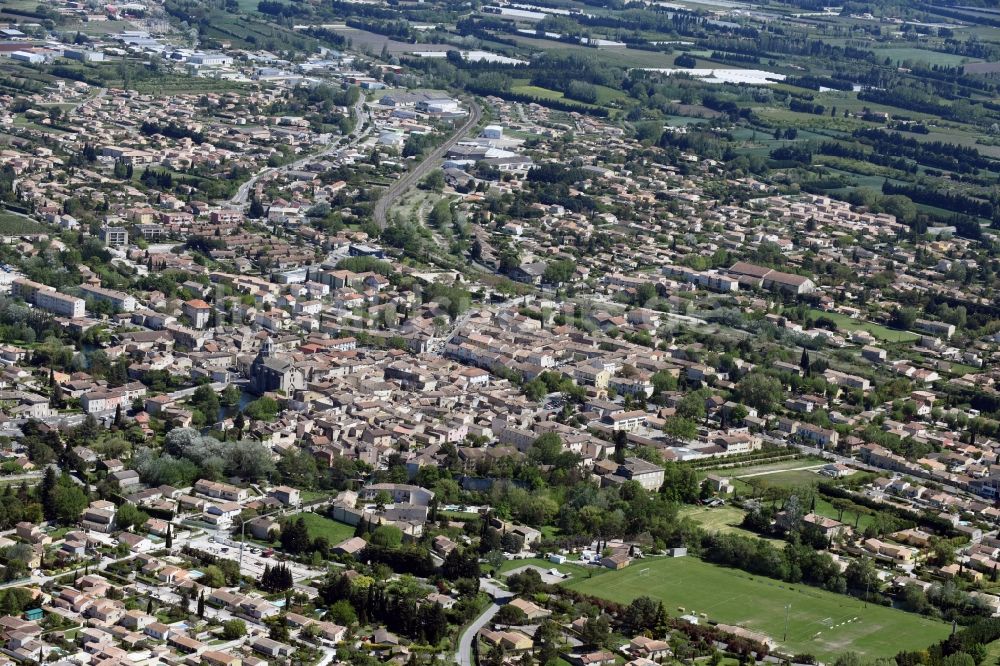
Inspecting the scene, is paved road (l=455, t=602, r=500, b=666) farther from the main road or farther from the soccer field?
the soccer field

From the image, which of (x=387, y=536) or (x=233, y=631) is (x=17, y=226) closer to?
(x=387, y=536)

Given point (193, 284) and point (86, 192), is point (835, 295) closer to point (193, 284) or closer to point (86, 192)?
point (193, 284)

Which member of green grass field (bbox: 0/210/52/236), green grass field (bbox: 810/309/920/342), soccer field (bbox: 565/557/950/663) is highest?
soccer field (bbox: 565/557/950/663)

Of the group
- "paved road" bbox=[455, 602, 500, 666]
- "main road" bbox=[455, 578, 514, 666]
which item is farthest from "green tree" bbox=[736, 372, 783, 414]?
"paved road" bbox=[455, 602, 500, 666]

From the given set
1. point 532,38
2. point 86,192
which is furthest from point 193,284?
point 532,38

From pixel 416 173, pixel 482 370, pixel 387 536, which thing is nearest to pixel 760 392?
pixel 482 370

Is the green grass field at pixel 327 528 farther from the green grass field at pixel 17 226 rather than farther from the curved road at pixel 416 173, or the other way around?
the curved road at pixel 416 173
